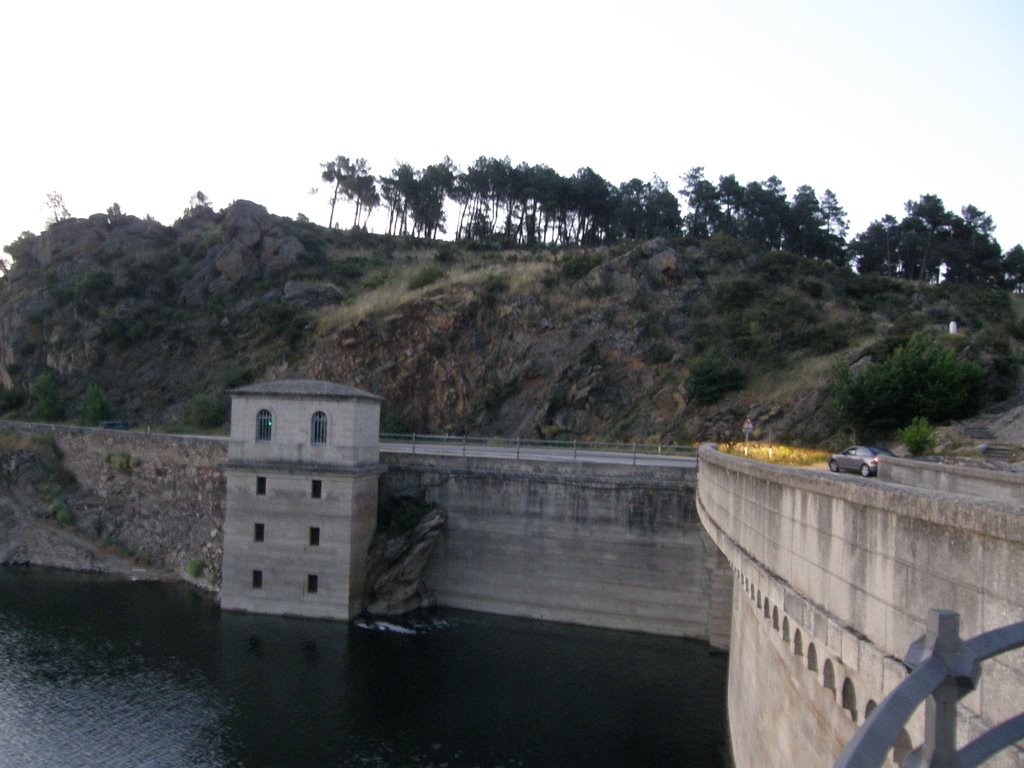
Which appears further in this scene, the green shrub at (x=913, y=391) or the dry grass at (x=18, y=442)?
the dry grass at (x=18, y=442)

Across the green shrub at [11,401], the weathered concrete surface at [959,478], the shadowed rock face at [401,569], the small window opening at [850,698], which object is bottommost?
the shadowed rock face at [401,569]

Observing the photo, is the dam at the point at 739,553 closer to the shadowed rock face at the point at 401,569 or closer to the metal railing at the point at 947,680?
the shadowed rock face at the point at 401,569

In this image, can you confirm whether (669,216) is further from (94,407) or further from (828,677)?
(828,677)

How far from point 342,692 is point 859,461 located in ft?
57.4

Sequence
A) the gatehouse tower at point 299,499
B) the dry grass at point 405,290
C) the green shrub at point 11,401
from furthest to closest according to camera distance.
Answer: the green shrub at point 11,401, the dry grass at point 405,290, the gatehouse tower at point 299,499

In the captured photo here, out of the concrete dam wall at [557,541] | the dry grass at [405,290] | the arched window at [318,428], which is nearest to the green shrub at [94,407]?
the dry grass at [405,290]

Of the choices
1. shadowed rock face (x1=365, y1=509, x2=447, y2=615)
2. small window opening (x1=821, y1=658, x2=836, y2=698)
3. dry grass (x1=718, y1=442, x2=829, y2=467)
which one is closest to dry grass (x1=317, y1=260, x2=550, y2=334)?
shadowed rock face (x1=365, y1=509, x2=447, y2=615)

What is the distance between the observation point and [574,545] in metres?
32.2

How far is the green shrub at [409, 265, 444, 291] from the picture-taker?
6394cm

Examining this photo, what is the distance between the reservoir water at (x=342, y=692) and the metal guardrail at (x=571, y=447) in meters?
8.77

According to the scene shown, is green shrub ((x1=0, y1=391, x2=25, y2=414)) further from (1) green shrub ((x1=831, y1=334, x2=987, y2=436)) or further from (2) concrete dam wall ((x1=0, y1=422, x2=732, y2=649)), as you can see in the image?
(1) green shrub ((x1=831, y1=334, x2=987, y2=436))

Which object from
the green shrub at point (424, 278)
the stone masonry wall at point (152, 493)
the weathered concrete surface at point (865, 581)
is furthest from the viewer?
the green shrub at point (424, 278)

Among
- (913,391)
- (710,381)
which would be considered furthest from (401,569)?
(913,391)

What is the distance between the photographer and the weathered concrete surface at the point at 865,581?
559 centimetres
